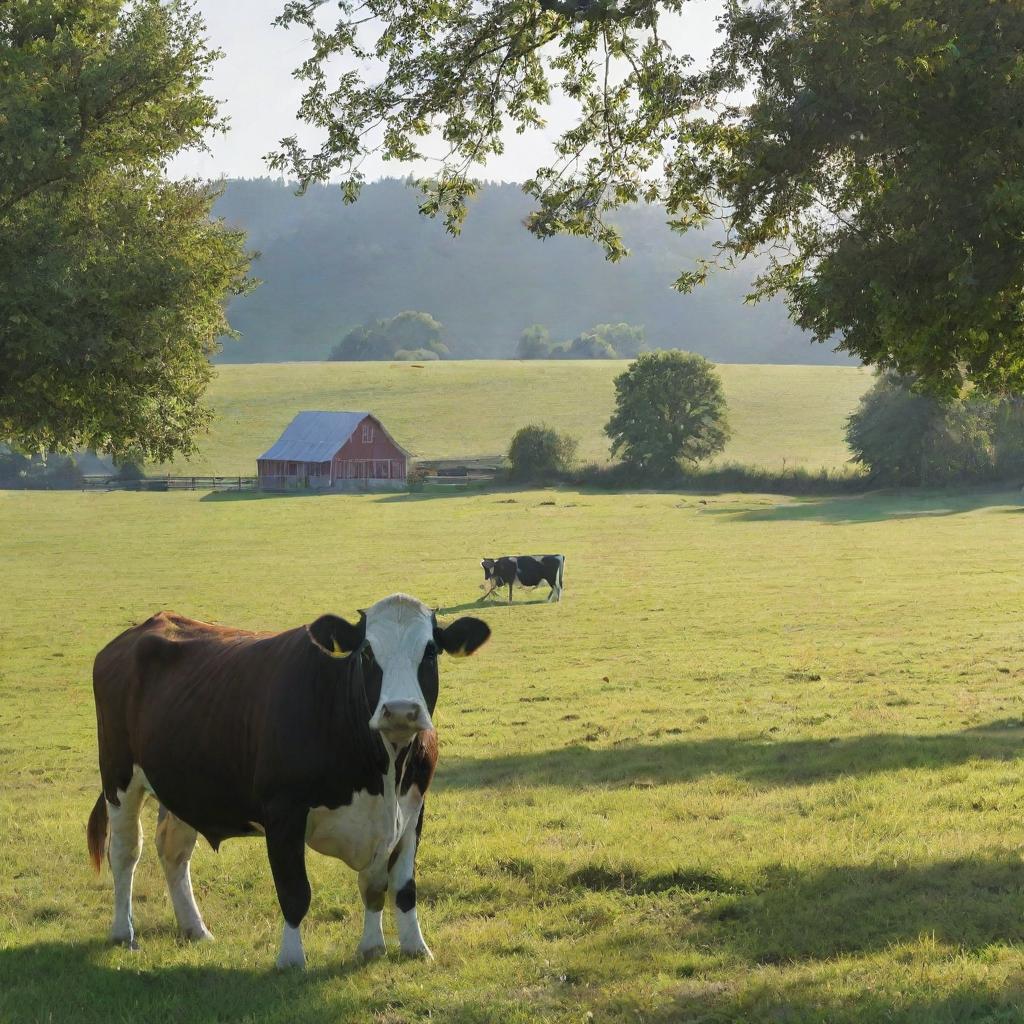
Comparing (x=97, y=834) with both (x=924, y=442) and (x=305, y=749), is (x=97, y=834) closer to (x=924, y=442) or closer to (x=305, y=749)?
(x=305, y=749)

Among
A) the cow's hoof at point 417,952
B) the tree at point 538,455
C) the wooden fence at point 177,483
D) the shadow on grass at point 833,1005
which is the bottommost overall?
the cow's hoof at point 417,952

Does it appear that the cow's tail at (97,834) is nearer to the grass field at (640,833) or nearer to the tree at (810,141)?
the grass field at (640,833)

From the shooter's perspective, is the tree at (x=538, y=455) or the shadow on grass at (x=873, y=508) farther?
the tree at (x=538, y=455)

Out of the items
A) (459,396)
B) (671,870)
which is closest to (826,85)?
(671,870)

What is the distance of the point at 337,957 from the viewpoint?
7.15 meters

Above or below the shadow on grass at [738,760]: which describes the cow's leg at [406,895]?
above

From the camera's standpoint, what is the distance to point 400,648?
21.4 ft

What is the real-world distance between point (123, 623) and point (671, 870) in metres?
23.1

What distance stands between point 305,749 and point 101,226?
45.7ft

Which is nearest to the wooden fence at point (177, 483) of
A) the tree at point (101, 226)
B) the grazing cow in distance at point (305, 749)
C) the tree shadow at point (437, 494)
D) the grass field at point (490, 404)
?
the grass field at point (490, 404)

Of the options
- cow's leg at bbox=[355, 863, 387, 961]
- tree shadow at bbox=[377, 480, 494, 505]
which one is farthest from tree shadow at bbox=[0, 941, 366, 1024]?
tree shadow at bbox=[377, 480, 494, 505]

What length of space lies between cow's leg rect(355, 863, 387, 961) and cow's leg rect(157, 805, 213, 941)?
4.59 feet

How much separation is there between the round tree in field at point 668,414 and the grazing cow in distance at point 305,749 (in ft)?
275

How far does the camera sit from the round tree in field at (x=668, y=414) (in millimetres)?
91375
